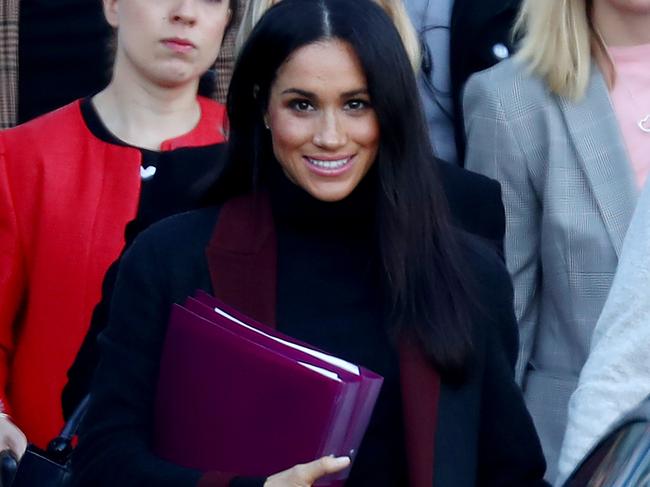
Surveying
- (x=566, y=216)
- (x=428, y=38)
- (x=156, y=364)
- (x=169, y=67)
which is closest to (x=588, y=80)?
(x=566, y=216)

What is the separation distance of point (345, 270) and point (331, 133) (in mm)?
258

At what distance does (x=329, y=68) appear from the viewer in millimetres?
3252

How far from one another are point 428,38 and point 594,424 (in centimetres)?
192

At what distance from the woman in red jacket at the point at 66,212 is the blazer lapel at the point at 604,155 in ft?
2.79

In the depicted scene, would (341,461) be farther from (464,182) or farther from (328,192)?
(464,182)

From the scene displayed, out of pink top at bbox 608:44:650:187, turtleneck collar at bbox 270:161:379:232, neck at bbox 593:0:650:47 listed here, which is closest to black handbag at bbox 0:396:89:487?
turtleneck collar at bbox 270:161:379:232

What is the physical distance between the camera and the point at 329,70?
3.25 metres

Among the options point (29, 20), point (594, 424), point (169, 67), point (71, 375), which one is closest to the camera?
point (594, 424)

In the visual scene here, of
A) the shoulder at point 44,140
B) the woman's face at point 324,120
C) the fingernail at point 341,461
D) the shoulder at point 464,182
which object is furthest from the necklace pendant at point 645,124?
the fingernail at point 341,461

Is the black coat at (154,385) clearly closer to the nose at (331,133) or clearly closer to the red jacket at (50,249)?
the nose at (331,133)

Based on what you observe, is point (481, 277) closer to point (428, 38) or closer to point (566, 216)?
point (566, 216)

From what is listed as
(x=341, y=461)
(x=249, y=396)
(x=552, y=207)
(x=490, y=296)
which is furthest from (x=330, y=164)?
(x=552, y=207)

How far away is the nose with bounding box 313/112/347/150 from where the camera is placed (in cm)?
325

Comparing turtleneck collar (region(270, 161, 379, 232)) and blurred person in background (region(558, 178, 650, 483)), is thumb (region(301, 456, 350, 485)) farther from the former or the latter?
turtleneck collar (region(270, 161, 379, 232))
